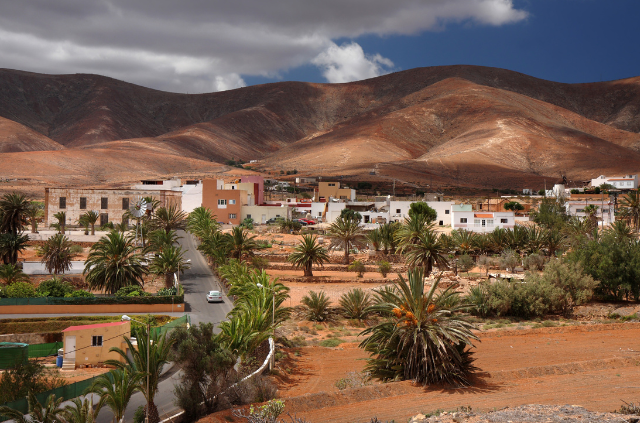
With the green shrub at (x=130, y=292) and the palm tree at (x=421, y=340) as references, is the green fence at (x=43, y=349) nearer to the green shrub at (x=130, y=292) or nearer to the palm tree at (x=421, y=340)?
the green shrub at (x=130, y=292)

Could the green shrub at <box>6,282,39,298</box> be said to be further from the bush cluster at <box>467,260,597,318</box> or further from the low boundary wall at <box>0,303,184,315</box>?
the bush cluster at <box>467,260,597,318</box>

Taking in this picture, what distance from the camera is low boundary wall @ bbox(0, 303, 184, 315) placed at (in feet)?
107

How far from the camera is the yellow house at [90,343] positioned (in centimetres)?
2433

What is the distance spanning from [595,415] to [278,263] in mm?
36710

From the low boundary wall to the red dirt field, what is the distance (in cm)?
1093

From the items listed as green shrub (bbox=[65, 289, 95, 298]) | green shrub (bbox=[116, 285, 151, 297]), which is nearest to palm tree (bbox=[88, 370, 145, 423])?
green shrub (bbox=[116, 285, 151, 297])

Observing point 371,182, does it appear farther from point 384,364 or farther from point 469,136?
point 384,364

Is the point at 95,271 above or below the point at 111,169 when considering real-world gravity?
below

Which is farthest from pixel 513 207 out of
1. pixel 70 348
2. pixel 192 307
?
pixel 70 348

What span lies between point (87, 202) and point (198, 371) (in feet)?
181

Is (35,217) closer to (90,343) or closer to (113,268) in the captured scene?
(113,268)

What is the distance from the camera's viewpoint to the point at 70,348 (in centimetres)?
2439

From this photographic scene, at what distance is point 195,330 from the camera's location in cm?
1795

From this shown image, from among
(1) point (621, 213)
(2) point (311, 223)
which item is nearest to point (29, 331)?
(2) point (311, 223)
